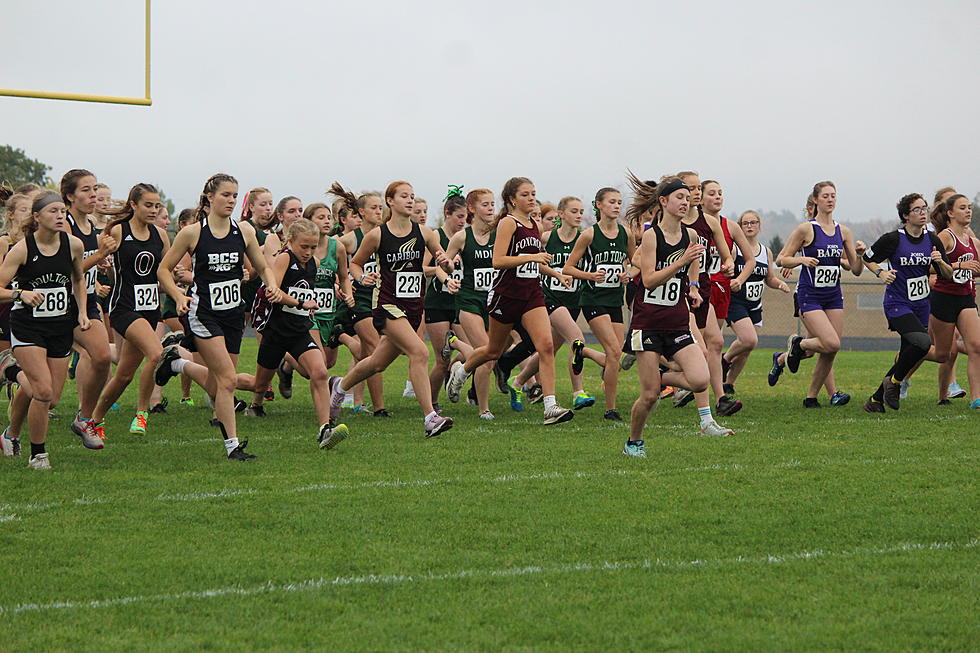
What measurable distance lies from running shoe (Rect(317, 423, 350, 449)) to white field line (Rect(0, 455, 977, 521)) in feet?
4.27

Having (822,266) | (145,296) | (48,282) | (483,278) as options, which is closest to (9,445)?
(48,282)

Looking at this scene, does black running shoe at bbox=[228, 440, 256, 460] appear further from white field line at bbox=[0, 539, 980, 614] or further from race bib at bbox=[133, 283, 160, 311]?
Answer: white field line at bbox=[0, 539, 980, 614]

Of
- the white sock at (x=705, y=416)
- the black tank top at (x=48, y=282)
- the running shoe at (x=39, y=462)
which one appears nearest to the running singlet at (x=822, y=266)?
the white sock at (x=705, y=416)

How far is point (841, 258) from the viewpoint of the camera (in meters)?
13.2

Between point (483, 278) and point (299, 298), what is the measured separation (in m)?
2.75

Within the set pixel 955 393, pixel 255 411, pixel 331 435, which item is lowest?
pixel 255 411

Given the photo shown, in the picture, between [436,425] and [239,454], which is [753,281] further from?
[239,454]

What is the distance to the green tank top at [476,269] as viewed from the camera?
1280 cm

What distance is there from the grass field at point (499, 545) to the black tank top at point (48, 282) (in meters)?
1.12

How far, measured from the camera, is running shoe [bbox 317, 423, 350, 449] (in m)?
9.45

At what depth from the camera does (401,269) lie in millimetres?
11664

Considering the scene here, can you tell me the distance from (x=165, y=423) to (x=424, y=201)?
204 inches

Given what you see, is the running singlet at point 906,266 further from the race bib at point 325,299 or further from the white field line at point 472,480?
the race bib at point 325,299

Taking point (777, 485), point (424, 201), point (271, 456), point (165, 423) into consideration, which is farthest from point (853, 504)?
point (424, 201)
